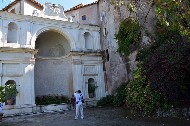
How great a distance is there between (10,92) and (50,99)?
180 inches

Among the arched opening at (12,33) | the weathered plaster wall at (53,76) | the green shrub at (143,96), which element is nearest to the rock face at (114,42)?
the weathered plaster wall at (53,76)

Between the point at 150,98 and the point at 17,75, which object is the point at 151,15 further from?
the point at 17,75

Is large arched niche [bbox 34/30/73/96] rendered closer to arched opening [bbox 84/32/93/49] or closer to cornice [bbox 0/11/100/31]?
cornice [bbox 0/11/100/31]

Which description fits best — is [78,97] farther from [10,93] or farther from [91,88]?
[91,88]

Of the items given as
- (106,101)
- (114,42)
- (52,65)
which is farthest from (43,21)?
(106,101)

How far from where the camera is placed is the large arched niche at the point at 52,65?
942 inches

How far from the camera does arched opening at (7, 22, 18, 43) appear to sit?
21.3 meters

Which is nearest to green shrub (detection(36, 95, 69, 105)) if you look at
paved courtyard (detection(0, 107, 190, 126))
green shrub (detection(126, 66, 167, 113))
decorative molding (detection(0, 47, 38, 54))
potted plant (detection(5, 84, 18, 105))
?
potted plant (detection(5, 84, 18, 105))

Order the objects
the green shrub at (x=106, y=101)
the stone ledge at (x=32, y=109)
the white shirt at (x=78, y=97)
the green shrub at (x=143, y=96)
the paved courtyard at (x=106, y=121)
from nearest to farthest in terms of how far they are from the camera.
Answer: the paved courtyard at (x=106, y=121) < the green shrub at (x=143, y=96) < the white shirt at (x=78, y=97) < the stone ledge at (x=32, y=109) < the green shrub at (x=106, y=101)

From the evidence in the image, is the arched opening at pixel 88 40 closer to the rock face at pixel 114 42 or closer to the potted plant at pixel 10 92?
→ the rock face at pixel 114 42

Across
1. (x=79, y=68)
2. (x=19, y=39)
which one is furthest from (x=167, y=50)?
(x=19, y=39)

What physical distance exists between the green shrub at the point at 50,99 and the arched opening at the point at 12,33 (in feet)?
18.9

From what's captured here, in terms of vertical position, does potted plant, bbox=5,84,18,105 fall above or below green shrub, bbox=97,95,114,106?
above

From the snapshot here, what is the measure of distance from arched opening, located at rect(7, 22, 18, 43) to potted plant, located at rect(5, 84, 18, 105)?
423cm
